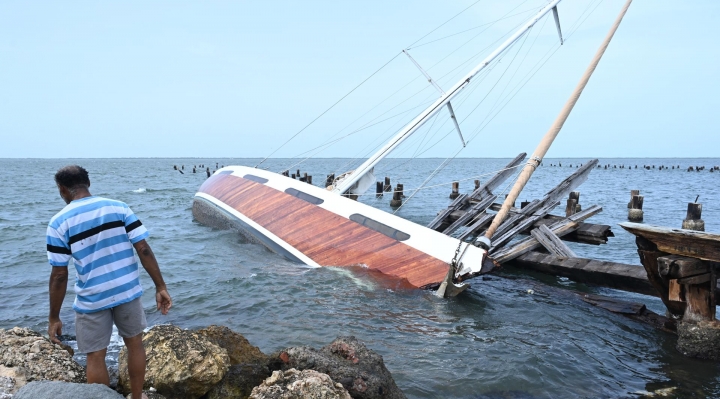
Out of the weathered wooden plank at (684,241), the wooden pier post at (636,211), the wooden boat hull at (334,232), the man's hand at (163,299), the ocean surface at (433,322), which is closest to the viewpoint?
the man's hand at (163,299)

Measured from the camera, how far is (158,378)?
14.7ft

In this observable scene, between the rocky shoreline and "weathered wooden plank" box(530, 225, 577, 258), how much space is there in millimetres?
7491

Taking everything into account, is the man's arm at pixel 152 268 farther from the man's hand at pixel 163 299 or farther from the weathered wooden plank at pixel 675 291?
the weathered wooden plank at pixel 675 291

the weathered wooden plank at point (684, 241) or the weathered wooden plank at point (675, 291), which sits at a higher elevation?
the weathered wooden plank at point (684, 241)

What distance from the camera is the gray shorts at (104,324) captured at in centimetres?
384

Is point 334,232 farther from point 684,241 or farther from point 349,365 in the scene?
point 349,365

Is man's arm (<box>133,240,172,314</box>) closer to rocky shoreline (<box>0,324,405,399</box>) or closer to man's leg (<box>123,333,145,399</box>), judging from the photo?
man's leg (<box>123,333,145,399</box>)

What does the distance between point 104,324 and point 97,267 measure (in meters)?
0.46

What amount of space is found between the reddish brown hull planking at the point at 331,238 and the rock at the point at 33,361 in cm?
626

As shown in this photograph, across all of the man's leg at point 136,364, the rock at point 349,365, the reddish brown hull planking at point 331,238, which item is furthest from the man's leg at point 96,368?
the reddish brown hull planking at point 331,238

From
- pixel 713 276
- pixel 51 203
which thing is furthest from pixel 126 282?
pixel 51 203

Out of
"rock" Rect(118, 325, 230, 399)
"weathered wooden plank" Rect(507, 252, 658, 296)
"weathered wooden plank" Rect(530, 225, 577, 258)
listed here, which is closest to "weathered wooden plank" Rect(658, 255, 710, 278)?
"weathered wooden plank" Rect(507, 252, 658, 296)

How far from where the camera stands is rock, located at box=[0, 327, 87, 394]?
429 centimetres
